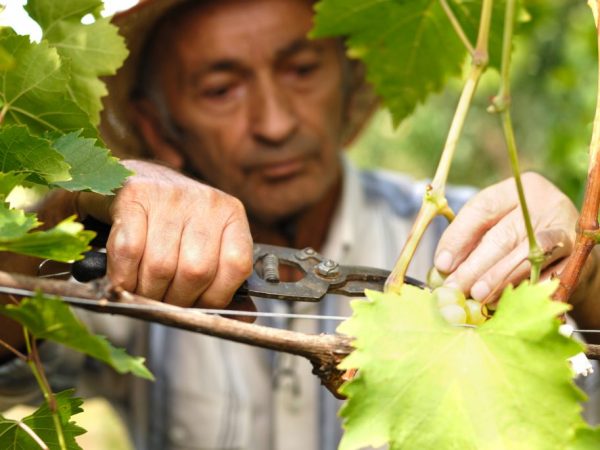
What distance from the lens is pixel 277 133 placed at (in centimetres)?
217

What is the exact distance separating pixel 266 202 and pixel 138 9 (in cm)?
59

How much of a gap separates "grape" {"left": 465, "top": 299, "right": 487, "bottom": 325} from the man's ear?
1652 mm

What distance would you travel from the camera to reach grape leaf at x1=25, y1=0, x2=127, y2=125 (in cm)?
108

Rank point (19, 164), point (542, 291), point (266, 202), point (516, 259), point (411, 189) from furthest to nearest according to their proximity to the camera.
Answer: point (411, 189)
point (266, 202)
point (516, 259)
point (19, 164)
point (542, 291)

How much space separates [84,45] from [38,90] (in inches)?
7.5

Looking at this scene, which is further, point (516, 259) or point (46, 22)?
point (46, 22)

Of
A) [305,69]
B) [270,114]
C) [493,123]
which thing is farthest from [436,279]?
[493,123]

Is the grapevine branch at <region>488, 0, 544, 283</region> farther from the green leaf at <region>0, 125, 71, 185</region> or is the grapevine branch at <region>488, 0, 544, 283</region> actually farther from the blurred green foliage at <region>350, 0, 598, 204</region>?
the blurred green foliage at <region>350, 0, 598, 204</region>

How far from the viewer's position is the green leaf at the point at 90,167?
84cm

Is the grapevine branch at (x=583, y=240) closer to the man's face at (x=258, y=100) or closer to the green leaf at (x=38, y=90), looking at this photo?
the green leaf at (x=38, y=90)

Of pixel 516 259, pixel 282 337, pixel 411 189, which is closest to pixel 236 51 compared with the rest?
pixel 411 189

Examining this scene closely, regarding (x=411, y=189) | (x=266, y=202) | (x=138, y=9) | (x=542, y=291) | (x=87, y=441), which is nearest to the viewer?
(x=542, y=291)

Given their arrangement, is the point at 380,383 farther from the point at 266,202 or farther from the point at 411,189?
the point at 411,189

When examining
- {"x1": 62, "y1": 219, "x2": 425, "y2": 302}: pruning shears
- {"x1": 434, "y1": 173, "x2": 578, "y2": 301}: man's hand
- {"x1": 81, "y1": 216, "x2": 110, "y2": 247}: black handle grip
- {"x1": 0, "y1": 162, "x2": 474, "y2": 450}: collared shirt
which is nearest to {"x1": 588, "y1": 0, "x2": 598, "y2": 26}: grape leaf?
{"x1": 434, "y1": 173, "x2": 578, "y2": 301}: man's hand
